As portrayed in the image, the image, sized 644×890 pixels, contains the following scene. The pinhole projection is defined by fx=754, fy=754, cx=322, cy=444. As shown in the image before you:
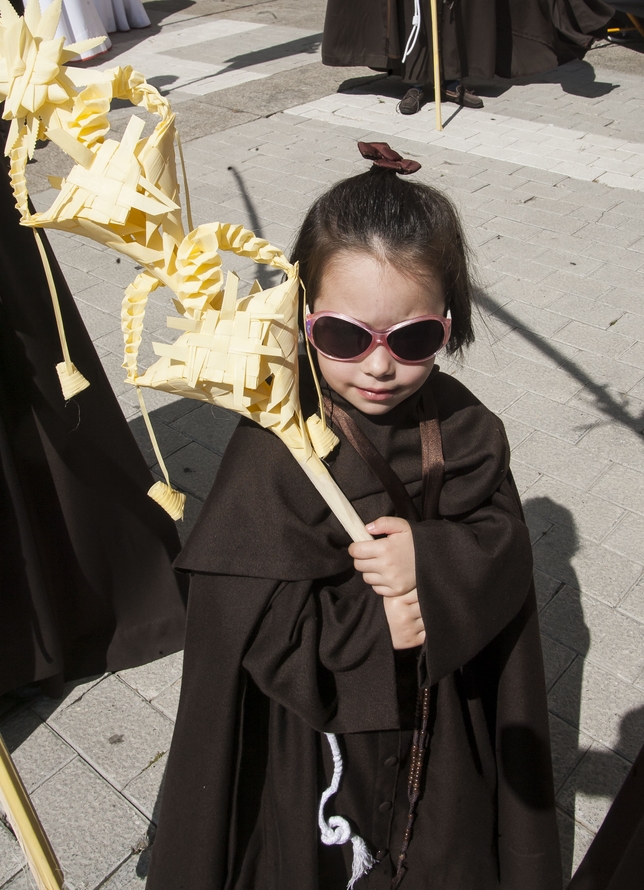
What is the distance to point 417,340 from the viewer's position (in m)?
1.26

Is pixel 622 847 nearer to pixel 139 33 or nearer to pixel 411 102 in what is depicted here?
pixel 411 102

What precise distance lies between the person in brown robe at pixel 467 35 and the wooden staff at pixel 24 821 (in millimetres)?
7639

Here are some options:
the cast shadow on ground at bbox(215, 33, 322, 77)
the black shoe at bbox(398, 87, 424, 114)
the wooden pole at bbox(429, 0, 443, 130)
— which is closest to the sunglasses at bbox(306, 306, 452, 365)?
the wooden pole at bbox(429, 0, 443, 130)

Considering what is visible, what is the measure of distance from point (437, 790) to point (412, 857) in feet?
0.67

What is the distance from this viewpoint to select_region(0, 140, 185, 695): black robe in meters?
1.84

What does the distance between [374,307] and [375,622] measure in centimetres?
54

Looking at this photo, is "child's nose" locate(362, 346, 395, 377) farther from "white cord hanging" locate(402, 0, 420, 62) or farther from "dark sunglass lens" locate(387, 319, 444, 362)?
"white cord hanging" locate(402, 0, 420, 62)

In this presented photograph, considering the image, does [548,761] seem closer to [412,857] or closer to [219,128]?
[412,857]

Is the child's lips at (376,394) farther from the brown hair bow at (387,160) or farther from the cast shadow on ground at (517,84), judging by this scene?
the cast shadow on ground at (517,84)

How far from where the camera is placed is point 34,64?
3.33ft

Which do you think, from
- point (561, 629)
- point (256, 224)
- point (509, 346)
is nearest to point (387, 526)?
point (561, 629)

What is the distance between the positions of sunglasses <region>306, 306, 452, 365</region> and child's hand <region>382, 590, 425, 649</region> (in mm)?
402

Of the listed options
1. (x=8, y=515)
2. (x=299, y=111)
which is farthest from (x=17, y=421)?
(x=299, y=111)

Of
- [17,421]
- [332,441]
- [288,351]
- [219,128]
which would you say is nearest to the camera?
[288,351]
